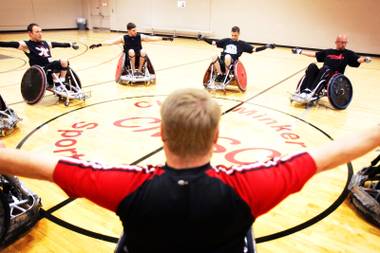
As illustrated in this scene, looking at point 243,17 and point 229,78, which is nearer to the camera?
point 229,78

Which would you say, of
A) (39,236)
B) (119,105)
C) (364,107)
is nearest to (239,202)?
(39,236)

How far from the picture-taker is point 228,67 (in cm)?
684

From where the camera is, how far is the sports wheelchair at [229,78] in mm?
6668

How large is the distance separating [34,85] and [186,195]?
5185mm

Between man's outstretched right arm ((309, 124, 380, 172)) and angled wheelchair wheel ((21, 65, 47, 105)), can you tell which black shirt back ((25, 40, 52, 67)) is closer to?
angled wheelchair wheel ((21, 65, 47, 105))

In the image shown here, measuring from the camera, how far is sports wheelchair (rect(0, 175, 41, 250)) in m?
2.46

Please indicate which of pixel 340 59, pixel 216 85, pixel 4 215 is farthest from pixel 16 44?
pixel 340 59

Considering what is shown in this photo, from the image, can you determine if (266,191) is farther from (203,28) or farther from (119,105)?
(203,28)

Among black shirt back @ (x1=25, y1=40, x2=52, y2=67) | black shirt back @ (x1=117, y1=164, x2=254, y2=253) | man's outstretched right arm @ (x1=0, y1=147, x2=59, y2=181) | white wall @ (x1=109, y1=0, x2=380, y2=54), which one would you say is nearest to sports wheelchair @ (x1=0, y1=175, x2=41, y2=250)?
man's outstretched right arm @ (x1=0, y1=147, x2=59, y2=181)

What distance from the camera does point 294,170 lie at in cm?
120

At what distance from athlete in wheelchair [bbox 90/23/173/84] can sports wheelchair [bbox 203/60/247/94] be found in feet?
4.59

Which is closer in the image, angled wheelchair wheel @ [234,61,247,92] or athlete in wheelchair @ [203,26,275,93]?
angled wheelchair wheel @ [234,61,247,92]

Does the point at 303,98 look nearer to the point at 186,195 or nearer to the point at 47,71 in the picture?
the point at 47,71

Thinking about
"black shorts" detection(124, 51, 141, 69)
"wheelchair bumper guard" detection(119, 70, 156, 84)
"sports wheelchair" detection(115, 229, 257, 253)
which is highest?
"black shorts" detection(124, 51, 141, 69)
